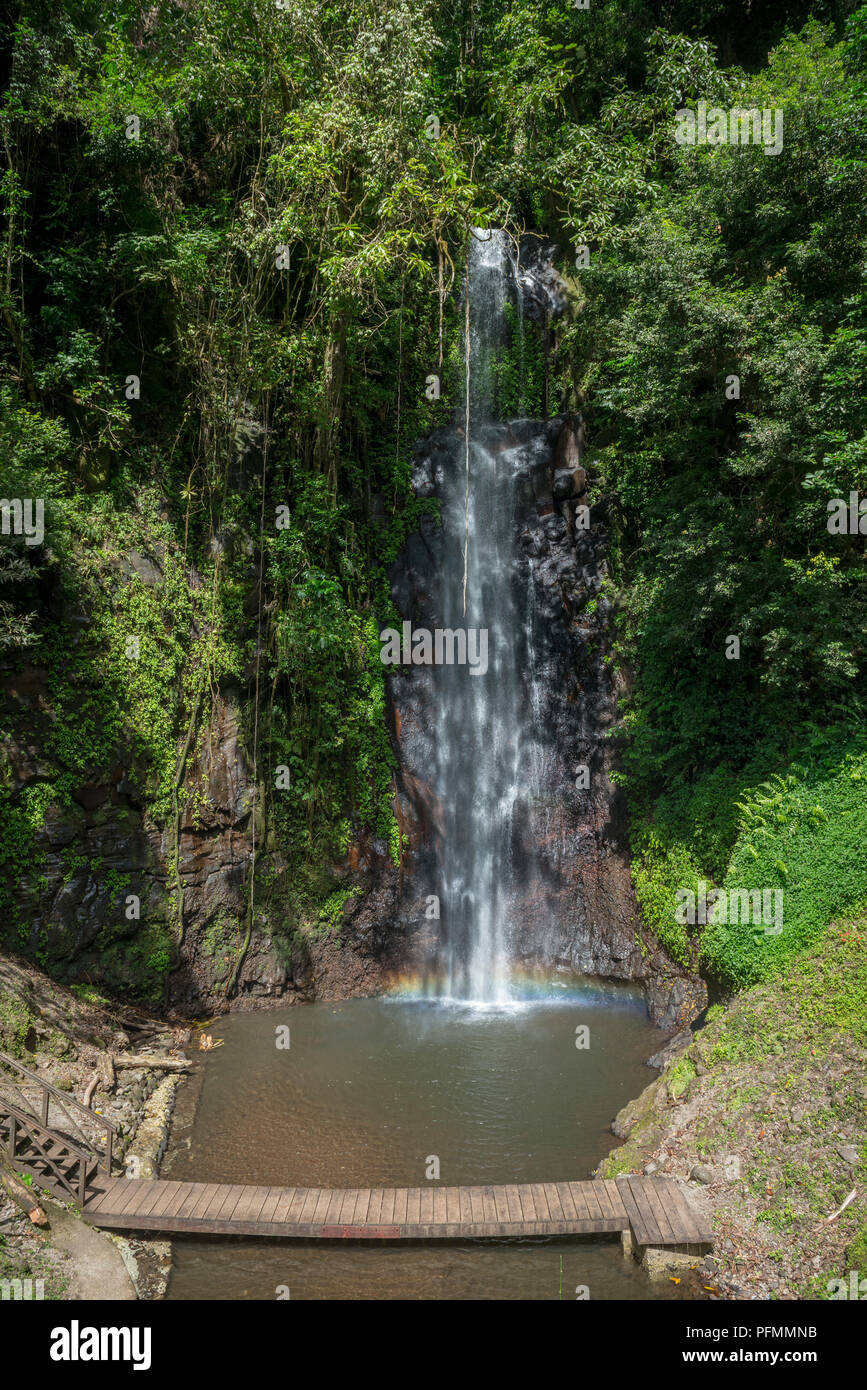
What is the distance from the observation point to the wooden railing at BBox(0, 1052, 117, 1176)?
6.79m

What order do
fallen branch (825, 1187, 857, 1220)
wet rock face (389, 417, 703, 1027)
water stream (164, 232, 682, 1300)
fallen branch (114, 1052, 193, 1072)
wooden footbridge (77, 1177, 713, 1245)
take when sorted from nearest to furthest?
fallen branch (825, 1187, 857, 1220) < water stream (164, 232, 682, 1300) < wooden footbridge (77, 1177, 713, 1245) < fallen branch (114, 1052, 193, 1072) < wet rock face (389, 417, 703, 1027)

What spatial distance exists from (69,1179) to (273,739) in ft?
20.1

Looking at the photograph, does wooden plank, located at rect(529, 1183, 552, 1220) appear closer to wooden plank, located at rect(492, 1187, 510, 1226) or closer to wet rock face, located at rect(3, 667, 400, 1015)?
wooden plank, located at rect(492, 1187, 510, 1226)

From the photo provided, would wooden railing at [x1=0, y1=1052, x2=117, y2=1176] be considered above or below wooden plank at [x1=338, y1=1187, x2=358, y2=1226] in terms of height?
above

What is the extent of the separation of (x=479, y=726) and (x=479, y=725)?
0.02m

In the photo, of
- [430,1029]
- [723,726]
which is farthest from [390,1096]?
[723,726]

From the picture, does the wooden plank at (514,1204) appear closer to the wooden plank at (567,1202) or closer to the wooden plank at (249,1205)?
the wooden plank at (567,1202)

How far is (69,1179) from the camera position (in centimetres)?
666

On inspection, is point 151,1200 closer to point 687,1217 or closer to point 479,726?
point 687,1217

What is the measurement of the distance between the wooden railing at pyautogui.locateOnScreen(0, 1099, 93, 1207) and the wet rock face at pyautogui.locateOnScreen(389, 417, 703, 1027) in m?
Result: 6.13

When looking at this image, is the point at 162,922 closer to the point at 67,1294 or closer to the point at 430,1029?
the point at 430,1029

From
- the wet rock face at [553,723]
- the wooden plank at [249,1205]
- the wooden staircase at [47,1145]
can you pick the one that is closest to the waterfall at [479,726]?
the wet rock face at [553,723]

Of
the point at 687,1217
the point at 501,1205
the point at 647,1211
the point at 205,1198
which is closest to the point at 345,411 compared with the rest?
the point at 205,1198

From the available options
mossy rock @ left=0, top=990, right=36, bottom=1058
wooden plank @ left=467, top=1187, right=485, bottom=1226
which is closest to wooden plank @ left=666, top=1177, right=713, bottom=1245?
wooden plank @ left=467, top=1187, right=485, bottom=1226
